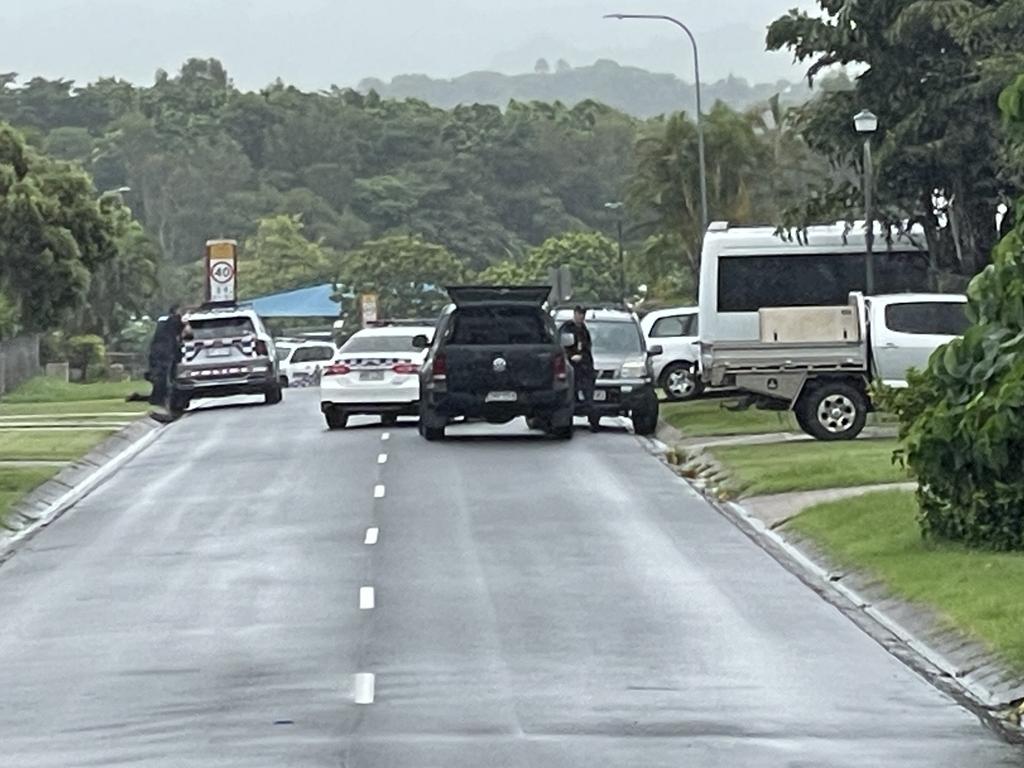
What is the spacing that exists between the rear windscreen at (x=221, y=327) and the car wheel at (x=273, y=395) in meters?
1.34

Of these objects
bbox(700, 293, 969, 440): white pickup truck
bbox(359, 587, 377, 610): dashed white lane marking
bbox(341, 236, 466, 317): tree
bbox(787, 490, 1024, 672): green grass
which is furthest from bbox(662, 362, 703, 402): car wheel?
bbox(341, 236, 466, 317): tree

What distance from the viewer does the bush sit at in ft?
249

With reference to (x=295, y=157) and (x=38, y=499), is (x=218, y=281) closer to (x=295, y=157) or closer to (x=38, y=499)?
(x=38, y=499)

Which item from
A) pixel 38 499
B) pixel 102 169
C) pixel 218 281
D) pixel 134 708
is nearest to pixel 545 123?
pixel 102 169

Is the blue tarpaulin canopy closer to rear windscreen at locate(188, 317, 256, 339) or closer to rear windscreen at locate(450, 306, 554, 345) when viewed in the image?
rear windscreen at locate(188, 317, 256, 339)

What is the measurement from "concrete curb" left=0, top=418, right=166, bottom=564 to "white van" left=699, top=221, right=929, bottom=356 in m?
8.83

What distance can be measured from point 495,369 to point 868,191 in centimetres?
698

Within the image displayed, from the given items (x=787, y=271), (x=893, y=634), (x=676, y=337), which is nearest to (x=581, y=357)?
(x=787, y=271)

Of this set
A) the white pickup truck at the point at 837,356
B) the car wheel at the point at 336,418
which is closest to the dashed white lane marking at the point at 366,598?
the white pickup truck at the point at 837,356

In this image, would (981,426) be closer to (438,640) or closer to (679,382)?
(438,640)

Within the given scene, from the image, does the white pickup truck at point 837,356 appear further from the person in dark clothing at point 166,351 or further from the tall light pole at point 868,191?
the person in dark clothing at point 166,351

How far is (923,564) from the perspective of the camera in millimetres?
20734

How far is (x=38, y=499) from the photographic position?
30.2 meters

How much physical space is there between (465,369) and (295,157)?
4422 inches
